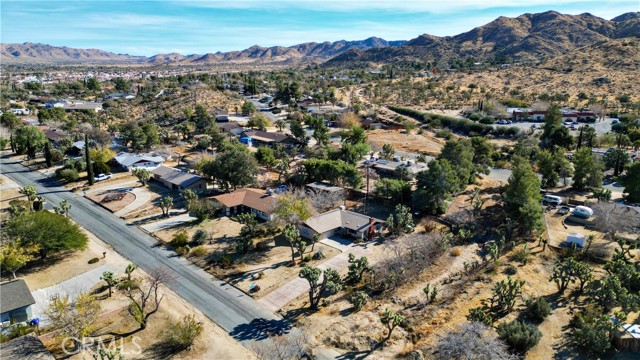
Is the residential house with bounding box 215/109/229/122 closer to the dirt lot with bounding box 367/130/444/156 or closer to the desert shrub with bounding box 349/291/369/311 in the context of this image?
the dirt lot with bounding box 367/130/444/156

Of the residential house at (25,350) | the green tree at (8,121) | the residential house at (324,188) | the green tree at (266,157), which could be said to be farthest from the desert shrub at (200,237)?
the green tree at (8,121)

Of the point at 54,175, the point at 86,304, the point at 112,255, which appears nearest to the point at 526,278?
the point at 86,304

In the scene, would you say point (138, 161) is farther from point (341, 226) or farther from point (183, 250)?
point (341, 226)

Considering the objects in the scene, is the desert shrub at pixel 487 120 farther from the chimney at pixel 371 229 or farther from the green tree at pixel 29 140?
the green tree at pixel 29 140

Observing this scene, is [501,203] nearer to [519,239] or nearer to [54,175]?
[519,239]

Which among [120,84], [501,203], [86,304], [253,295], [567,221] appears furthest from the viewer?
[120,84]

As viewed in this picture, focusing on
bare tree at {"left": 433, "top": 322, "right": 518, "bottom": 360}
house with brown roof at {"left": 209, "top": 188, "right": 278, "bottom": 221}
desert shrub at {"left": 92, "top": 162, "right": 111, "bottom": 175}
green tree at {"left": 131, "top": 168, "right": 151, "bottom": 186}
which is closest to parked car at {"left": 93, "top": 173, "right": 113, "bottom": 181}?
desert shrub at {"left": 92, "top": 162, "right": 111, "bottom": 175}

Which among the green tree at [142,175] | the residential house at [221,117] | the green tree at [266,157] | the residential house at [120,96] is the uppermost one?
the residential house at [120,96]
